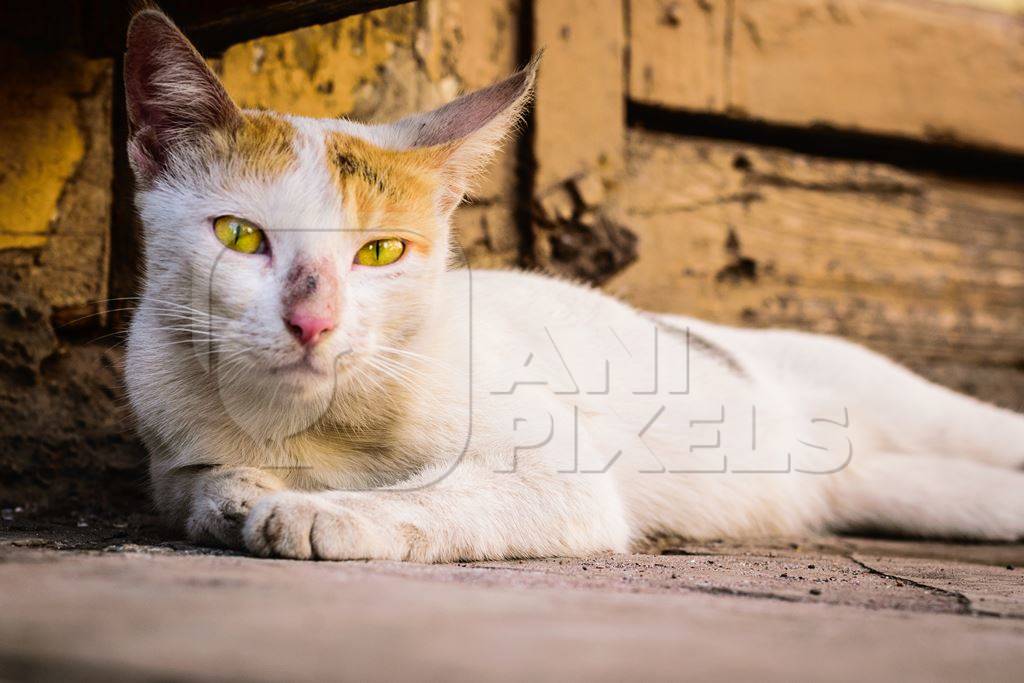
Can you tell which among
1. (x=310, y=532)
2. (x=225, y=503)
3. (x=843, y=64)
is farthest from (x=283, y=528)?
(x=843, y=64)

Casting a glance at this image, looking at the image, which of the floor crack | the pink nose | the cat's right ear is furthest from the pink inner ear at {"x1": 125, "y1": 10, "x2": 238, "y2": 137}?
the floor crack

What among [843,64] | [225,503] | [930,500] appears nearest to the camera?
[225,503]

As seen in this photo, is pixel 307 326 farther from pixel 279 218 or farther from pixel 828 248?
pixel 828 248

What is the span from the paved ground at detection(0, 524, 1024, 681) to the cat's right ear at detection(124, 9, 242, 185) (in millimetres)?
877

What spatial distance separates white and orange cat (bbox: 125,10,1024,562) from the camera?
1.68 m

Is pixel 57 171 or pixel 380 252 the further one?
pixel 57 171

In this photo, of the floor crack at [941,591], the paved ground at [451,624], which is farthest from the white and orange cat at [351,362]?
the floor crack at [941,591]

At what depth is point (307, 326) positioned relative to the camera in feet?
5.32

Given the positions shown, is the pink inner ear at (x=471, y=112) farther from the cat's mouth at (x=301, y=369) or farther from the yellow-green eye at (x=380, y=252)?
the cat's mouth at (x=301, y=369)

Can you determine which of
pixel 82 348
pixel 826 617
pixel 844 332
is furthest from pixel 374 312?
pixel 844 332

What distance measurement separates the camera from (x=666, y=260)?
3322 millimetres

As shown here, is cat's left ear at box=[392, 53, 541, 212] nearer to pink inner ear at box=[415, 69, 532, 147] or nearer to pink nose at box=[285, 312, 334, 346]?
pink inner ear at box=[415, 69, 532, 147]

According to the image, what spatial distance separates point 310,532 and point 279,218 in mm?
607

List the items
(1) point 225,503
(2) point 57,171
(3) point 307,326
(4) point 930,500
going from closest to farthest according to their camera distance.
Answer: (3) point 307,326
(1) point 225,503
(2) point 57,171
(4) point 930,500
